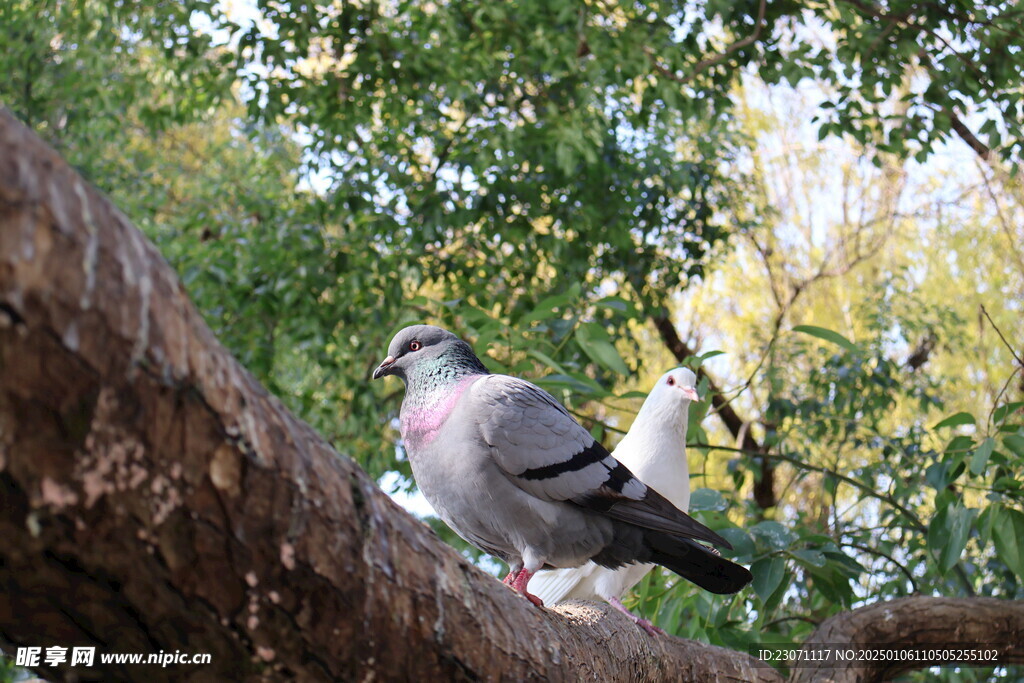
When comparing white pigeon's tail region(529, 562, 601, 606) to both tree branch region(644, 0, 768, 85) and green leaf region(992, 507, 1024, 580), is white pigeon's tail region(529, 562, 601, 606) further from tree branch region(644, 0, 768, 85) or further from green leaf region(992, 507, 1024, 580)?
tree branch region(644, 0, 768, 85)

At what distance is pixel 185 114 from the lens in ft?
16.7

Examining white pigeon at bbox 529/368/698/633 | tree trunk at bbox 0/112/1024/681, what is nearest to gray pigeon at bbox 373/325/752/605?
white pigeon at bbox 529/368/698/633

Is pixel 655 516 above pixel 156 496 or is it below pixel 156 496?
above

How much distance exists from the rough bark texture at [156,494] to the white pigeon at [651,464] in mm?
1497

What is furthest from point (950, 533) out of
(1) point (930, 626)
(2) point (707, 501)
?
(2) point (707, 501)

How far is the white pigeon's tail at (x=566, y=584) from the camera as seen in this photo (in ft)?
8.19

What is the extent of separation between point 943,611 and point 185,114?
4601 millimetres

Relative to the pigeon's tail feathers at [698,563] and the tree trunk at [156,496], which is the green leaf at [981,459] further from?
the tree trunk at [156,496]

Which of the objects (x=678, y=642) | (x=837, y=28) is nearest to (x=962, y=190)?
(x=837, y=28)

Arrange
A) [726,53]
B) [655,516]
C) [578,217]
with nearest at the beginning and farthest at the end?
[655,516] < [726,53] < [578,217]

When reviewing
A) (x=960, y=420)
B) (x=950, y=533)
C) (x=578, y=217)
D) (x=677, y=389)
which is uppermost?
(x=578, y=217)

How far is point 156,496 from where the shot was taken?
29.3 inches

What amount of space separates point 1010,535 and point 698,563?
957 mm

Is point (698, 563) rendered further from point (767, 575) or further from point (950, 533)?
point (950, 533)
